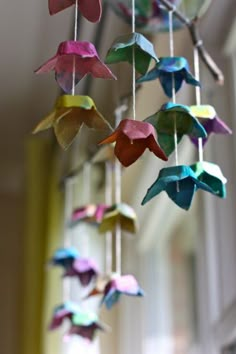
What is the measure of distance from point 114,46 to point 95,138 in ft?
3.24

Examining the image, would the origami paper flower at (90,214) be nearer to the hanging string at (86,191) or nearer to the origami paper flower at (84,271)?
the origami paper flower at (84,271)

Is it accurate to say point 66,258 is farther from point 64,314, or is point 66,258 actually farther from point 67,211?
point 67,211

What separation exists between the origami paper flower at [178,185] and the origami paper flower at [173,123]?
54 millimetres

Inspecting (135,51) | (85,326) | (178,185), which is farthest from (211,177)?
(85,326)

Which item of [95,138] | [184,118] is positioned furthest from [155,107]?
[184,118]

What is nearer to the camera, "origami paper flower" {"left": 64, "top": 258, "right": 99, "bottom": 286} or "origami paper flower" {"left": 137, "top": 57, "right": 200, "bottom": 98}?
"origami paper flower" {"left": 137, "top": 57, "right": 200, "bottom": 98}

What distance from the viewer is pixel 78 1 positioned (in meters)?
0.71

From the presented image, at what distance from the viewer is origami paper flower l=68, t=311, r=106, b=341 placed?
3.40 feet

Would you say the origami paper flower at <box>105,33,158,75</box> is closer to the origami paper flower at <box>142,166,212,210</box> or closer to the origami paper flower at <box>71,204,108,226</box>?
the origami paper flower at <box>142,166,212,210</box>

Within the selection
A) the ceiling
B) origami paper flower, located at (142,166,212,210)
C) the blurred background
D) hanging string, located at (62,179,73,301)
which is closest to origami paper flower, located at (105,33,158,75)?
origami paper flower, located at (142,166,212,210)

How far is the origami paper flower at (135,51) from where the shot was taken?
71 centimetres

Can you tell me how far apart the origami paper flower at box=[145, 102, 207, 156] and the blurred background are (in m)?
0.27

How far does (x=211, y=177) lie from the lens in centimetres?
75

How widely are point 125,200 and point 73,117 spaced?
1.19m
